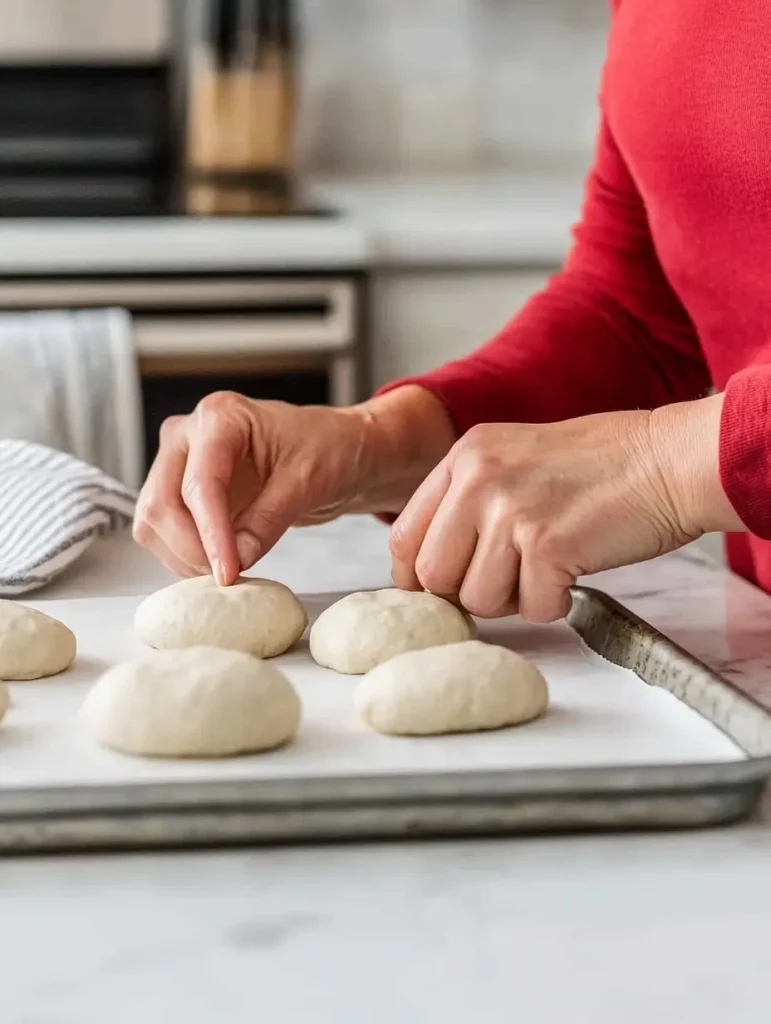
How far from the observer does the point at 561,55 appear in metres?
2.23

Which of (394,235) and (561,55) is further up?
(561,55)

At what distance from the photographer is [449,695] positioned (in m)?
0.56

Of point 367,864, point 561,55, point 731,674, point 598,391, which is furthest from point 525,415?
point 561,55

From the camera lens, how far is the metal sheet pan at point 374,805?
0.46 m

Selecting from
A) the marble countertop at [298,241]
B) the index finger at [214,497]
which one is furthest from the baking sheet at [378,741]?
the marble countertop at [298,241]

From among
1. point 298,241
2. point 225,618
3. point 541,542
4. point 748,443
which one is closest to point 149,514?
point 225,618

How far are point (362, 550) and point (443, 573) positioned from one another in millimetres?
237

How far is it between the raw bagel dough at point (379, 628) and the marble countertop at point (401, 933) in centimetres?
19

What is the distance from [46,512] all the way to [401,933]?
0.51m

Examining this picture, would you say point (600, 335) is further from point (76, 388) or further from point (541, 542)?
point (76, 388)

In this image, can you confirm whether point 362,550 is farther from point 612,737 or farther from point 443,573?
point 612,737

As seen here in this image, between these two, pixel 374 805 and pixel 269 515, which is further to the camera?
pixel 269 515

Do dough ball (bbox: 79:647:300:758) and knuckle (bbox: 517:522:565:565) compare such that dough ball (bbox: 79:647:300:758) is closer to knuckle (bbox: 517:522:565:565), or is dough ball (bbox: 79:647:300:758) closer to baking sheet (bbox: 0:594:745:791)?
baking sheet (bbox: 0:594:745:791)

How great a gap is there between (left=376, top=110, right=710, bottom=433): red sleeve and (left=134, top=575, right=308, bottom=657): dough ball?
11.7 inches
